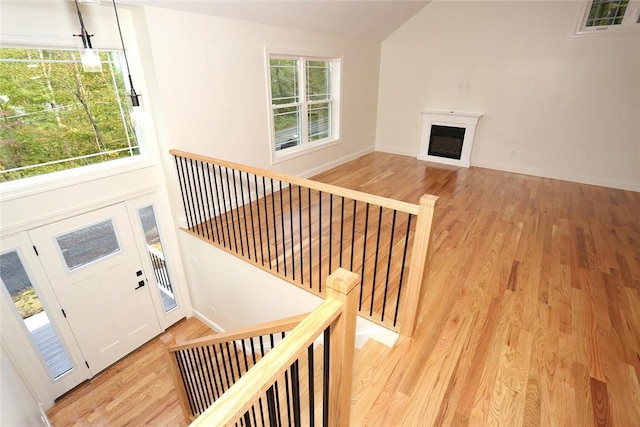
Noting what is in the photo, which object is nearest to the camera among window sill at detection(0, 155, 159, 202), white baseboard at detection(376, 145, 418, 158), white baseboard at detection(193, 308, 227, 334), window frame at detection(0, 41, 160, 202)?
window frame at detection(0, 41, 160, 202)

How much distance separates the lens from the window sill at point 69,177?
2645 millimetres

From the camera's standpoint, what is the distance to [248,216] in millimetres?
4004

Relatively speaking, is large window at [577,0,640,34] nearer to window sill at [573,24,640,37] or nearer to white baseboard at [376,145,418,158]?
window sill at [573,24,640,37]

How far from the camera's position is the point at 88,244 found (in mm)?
3291

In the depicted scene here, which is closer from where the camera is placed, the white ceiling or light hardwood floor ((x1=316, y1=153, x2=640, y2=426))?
light hardwood floor ((x1=316, y1=153, x2=640, y2=426))

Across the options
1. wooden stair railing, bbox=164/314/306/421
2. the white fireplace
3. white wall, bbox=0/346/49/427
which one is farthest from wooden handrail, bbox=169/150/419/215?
the white fireplace

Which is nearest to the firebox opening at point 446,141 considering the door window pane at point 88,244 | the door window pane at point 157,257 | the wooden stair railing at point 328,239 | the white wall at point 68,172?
the wooden stair railing at point 328,239

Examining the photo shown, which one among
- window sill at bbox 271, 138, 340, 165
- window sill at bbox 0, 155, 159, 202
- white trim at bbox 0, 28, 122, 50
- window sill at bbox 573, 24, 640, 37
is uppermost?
window sill at bbox 573, 24, 640, 37

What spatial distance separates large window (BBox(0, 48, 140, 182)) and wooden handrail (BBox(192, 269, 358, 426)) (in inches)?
130

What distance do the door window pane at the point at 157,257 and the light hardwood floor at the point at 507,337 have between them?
63 centimetres

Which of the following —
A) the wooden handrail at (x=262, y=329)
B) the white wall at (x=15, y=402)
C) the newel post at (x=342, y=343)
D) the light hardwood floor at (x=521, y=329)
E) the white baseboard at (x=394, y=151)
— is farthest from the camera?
the white baseboard at (x=394, y=151)

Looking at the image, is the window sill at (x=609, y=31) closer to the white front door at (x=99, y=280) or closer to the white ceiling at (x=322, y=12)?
the white ceiling at (x=322, y=12)

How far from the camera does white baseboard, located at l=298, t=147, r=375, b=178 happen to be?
5.34 metres

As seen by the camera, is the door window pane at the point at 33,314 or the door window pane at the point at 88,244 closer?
the door window pane at the point at 33,314
